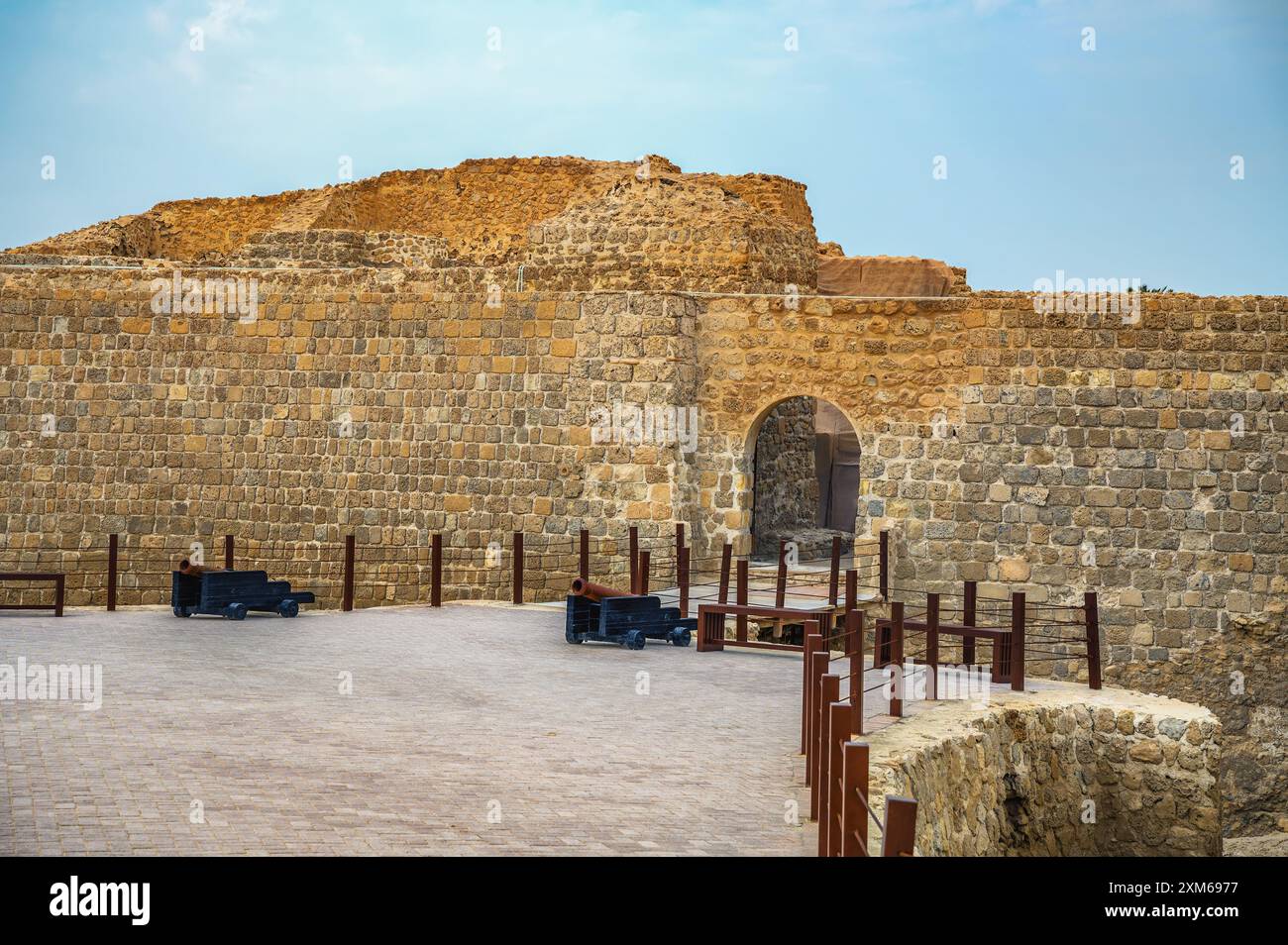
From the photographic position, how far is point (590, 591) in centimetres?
1336

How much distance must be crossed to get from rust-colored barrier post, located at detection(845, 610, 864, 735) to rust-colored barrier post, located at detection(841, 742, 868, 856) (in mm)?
2882

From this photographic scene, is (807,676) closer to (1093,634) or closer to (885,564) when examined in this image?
(1093,634)

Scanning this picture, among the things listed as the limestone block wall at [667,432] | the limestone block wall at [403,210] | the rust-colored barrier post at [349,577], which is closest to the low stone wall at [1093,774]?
the limestone block wall at [667,432]

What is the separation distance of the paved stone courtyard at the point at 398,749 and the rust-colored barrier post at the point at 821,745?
167 millimetres

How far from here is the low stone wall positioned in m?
10.4

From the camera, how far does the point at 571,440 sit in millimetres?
17688

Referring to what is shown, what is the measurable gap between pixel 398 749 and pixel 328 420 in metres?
10.9

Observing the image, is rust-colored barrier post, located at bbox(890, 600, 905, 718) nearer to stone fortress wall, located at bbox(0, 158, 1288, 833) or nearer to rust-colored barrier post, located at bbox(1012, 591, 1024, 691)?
rust-colored barrier post, located at bbox(1012, 591, 1024, 691)

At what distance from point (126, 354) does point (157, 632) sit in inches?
292

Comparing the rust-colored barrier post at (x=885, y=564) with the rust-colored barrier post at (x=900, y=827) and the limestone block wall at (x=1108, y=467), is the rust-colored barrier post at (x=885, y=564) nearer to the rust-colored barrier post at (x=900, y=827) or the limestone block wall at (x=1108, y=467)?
the limestone block wall at (x=1108, y=467)

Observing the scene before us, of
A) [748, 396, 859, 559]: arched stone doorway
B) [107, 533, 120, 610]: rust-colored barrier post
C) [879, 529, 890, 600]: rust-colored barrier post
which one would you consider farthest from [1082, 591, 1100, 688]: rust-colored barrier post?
[107, 533, 120, 610]: rust-colored barrier post

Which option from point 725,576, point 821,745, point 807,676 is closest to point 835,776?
point 821,745

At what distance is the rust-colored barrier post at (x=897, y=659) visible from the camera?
388 inches
